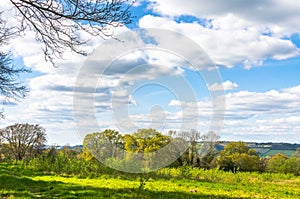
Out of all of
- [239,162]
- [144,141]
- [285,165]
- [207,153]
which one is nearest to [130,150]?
[144,141]

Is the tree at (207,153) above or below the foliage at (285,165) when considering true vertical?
above

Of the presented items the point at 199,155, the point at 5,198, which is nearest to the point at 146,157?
the point at 199,155

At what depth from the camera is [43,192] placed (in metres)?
16.2

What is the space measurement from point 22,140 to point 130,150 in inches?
1549

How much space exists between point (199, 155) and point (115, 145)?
14005mm

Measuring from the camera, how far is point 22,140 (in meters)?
66.5

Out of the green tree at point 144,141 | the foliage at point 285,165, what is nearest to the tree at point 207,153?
the green tree at point 144,141

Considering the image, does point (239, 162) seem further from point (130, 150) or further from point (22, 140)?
point (22, 140)

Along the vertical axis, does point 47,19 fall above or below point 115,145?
above

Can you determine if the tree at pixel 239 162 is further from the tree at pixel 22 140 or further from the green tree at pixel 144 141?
the tree at pixel 22 140

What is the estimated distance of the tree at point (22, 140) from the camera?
2603 inches

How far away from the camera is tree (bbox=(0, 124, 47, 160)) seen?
66.1 meters

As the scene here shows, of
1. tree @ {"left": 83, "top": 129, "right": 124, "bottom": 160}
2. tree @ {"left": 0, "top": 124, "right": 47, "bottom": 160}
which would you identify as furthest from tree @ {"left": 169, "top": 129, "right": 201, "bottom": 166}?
tree @ {"left": 0, "top": 124, "right": 47, "bottom": 160}

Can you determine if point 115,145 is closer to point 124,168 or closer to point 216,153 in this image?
point 124,168
